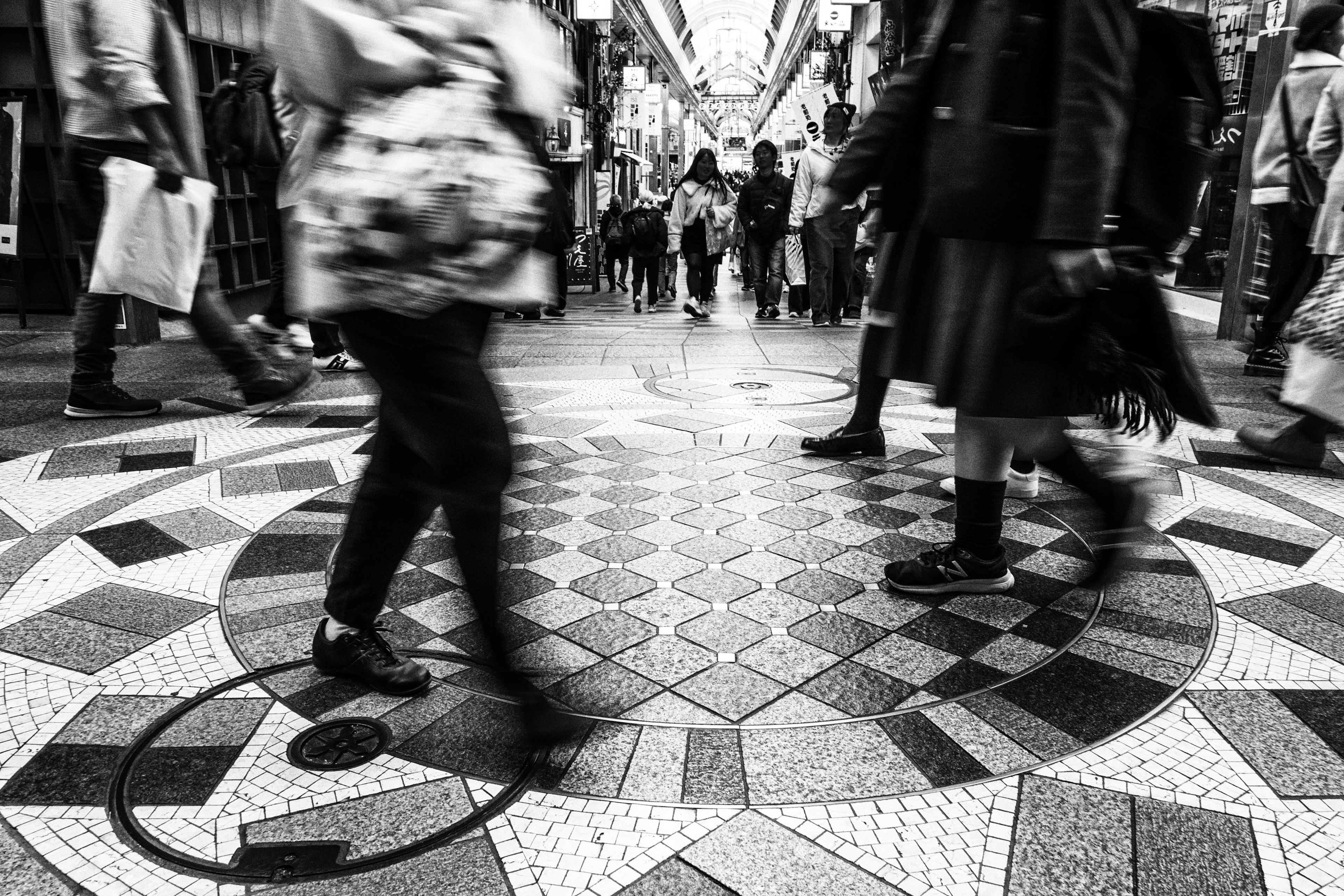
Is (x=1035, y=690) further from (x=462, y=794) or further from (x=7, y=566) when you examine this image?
(x=7, y=566)

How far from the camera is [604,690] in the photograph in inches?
89.1

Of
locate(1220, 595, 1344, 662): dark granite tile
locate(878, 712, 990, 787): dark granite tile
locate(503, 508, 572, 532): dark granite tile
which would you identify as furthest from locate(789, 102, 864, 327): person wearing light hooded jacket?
locate(878, 712, 990, 787): dark granite tile

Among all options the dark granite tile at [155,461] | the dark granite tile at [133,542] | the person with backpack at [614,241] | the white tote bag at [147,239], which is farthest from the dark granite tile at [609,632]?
the person with backpack at [614,241]

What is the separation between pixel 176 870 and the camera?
5.44 feet

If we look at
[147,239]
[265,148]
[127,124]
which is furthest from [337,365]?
[127,124]

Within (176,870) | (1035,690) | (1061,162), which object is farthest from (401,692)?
(1061,162)

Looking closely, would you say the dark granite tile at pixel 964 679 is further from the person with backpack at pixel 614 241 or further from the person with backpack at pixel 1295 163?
the person with backpack at pixel 614 241

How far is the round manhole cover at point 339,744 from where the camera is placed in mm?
1966

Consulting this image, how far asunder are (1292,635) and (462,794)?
→ 2182 millimetres

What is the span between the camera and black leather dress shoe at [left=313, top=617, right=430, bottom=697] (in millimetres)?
2213

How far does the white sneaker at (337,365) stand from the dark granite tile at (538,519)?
10.7ft

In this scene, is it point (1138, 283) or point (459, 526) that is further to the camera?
point (1138, 283)

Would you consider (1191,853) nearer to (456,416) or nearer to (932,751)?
(932,751)

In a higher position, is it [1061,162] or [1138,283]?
[1061,162]
